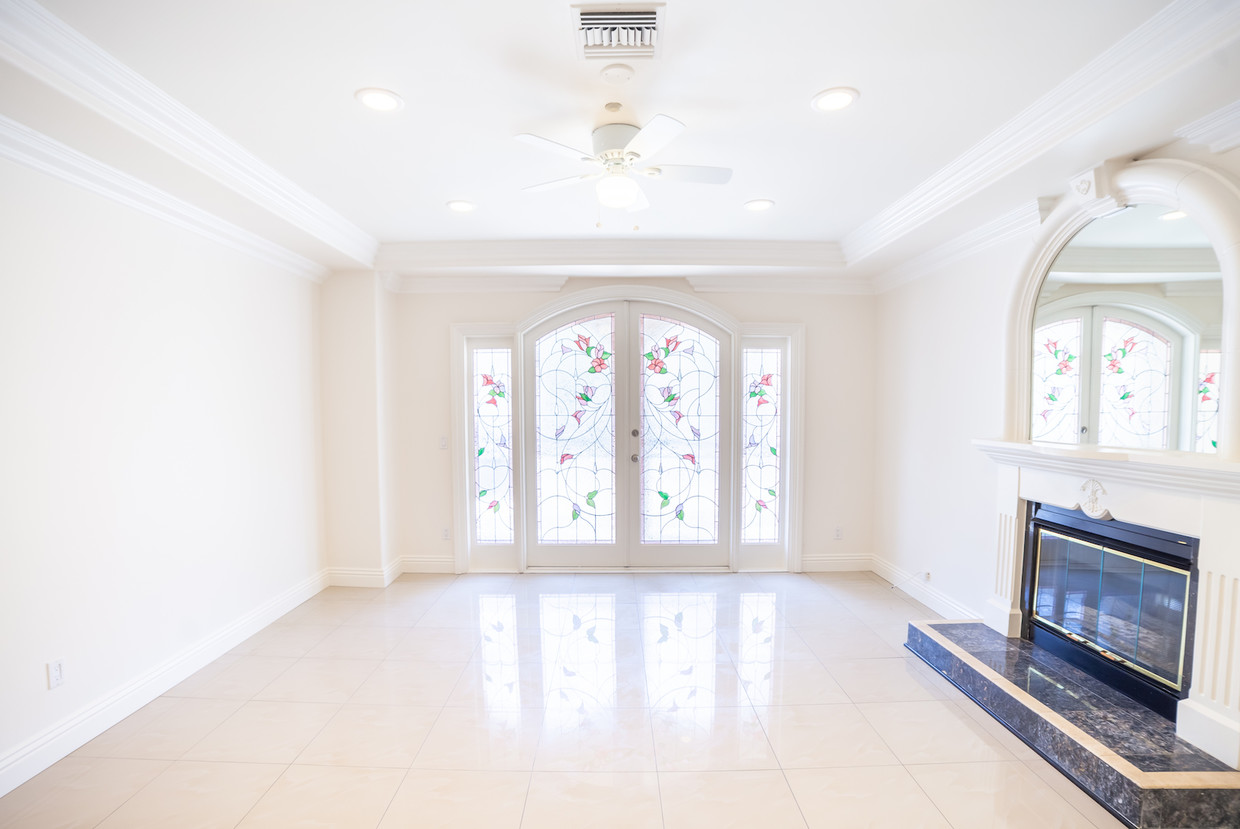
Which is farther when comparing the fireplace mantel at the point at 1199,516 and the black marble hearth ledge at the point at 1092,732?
the fireplace mantel at the point at 1199,516

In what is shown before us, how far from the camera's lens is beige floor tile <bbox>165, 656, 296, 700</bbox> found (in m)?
2.99

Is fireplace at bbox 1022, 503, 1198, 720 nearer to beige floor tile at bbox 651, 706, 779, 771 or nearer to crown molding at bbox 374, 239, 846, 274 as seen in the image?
beige floor tile at bbox 651, 706, 779, 771

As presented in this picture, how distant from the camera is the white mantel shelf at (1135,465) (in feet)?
6.97

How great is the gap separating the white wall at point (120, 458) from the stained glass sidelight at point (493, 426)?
1.51m

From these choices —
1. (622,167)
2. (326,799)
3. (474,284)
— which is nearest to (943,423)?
(622,167)

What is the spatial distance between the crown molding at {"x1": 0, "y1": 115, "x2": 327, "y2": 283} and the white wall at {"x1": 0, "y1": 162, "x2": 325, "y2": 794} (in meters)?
0.05

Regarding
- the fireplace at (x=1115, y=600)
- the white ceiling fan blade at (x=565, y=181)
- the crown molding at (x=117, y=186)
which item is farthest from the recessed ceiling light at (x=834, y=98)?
the crown molding at (x=117, y=186)

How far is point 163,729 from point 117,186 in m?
2.48

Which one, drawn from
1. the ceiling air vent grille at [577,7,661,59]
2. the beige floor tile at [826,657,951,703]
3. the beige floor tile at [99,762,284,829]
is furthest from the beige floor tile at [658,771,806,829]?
the ceiling air vent grille at [577,7,661,59]

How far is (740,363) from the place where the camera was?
501 cm

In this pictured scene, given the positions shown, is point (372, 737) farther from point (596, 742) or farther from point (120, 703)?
point (120, 703)

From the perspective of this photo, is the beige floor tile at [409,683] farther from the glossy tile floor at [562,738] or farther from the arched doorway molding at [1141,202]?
the arched doorway molding at [1141,202]

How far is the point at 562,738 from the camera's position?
102 inches

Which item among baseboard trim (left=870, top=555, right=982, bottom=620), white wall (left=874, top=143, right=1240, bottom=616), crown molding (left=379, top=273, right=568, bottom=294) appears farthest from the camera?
crown molding (left=379, top=273, right=568, bottom=294)
